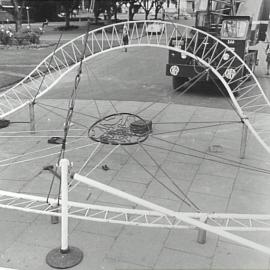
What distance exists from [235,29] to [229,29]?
25 cm

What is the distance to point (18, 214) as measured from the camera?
7918 mm

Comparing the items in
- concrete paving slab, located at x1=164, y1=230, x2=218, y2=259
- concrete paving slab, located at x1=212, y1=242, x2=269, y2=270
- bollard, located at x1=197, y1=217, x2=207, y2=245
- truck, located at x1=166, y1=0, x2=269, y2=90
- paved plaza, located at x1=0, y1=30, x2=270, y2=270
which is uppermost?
truck, located at x1=166, y1=0, x2=269, y2=90

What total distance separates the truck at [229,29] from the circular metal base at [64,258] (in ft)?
38.3

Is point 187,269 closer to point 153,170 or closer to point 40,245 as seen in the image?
point 40,245

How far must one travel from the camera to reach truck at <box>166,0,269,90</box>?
678 inches

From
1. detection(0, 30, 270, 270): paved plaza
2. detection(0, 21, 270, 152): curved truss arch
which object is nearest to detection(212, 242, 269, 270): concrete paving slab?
detection(0, 30, 270, 270): paved plaza

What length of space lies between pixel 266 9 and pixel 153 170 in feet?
50.9

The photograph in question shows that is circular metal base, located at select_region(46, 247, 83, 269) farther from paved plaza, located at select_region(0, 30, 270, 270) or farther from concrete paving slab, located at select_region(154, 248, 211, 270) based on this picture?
concrete paving slab, located at select_region(154, 248, 211, 270)

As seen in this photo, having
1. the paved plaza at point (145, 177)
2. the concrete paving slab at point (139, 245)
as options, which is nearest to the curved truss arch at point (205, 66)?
the paved plaza at point (145, 177)

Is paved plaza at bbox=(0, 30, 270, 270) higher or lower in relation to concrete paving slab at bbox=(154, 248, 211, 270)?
lower

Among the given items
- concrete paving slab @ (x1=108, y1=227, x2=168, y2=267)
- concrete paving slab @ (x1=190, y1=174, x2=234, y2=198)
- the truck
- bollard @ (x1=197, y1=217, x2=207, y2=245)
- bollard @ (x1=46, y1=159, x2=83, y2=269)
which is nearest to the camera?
bollard @ (x1=46, y1=159, x2=83, y2=269)

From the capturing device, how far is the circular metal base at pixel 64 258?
21.0ft

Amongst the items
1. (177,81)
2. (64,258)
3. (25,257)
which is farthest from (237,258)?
(177,81)

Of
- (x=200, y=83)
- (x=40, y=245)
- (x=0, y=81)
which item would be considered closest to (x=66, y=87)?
(x=0, y=81)
